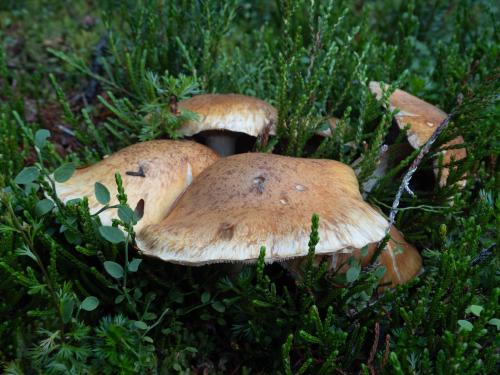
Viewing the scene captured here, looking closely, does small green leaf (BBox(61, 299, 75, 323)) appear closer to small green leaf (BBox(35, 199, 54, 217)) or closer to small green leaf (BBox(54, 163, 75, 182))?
small green leaf (BBox(35, 199, 54, 217))

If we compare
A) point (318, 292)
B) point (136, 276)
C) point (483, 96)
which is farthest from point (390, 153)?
point (136, 276)

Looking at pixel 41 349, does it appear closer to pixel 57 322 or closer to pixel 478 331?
pixel 57 322

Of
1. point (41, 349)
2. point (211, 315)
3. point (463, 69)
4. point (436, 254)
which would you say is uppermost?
point (463, 69)

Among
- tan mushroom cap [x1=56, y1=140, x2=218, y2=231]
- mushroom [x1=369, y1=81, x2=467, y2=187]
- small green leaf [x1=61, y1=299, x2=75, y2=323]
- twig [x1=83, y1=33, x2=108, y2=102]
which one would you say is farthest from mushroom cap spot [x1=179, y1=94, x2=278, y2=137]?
twig [x1=83, y1=33, x2=108, y2=102]

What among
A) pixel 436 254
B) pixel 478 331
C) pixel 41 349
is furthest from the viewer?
pixel 436 254

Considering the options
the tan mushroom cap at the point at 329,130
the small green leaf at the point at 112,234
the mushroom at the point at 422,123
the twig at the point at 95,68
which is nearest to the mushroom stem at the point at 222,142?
the tan mushroom cap at the point at 329,130

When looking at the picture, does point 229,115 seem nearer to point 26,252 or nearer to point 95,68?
point 26,252

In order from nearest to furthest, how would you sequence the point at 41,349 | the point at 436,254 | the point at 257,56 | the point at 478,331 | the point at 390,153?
the point at 478,331 → the point at 41,349 → the point at 436,254 → the point at 390,153 → the point at 257,56
